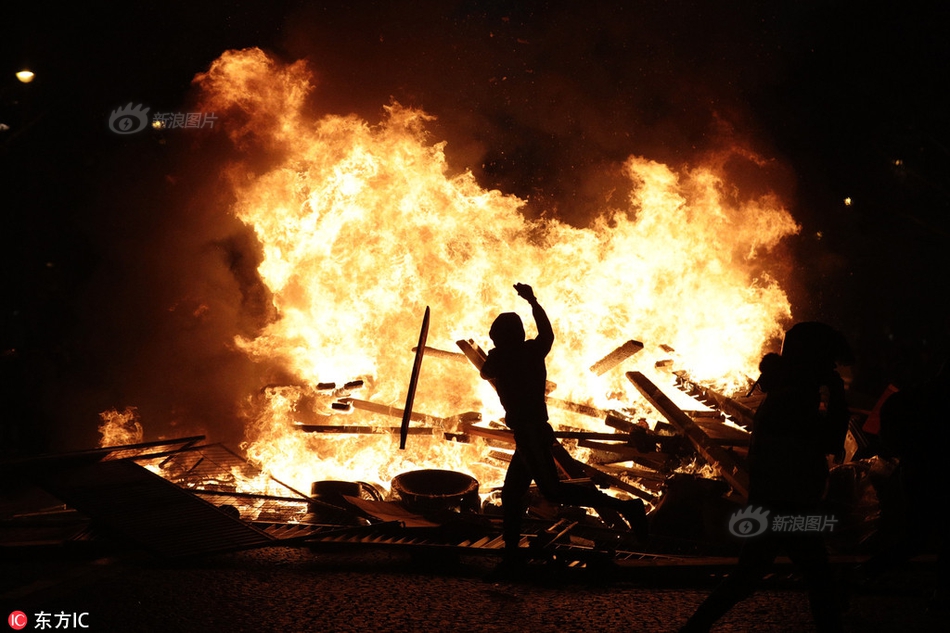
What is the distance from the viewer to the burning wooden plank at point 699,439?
6754 millimetres

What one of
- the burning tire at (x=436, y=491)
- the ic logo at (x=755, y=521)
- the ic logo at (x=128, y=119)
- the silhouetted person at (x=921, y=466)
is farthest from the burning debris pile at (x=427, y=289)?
the ic logo at (x=755, y=521)

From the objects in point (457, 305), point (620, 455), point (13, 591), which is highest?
point (457, 305)

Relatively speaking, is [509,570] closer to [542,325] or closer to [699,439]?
[542,325]

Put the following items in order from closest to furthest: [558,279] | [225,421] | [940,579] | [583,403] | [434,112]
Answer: [940,579] < [583,403] < [558,279] < [225,421] < [434,112]

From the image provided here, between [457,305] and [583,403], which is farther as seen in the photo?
[457,305]

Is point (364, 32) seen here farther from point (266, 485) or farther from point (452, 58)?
point (266, 485)

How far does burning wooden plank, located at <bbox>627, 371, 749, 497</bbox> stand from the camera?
6.75 m

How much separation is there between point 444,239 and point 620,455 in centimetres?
465

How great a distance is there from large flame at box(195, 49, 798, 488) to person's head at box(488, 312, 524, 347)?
5060 millimetres

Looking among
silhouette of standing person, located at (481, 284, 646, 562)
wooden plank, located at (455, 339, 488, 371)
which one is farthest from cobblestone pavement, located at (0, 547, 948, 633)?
wooden plank, located at (455, 339, 488, 371)

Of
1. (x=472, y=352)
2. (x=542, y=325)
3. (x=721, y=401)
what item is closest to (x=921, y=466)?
(x=542, y=325)

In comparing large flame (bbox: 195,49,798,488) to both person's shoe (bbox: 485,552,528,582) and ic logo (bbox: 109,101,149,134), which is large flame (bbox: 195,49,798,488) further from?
person's shoe (bbox: 485,552,528,582)

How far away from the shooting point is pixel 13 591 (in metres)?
4.95

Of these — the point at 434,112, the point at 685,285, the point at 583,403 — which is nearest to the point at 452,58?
the point at 434,112
